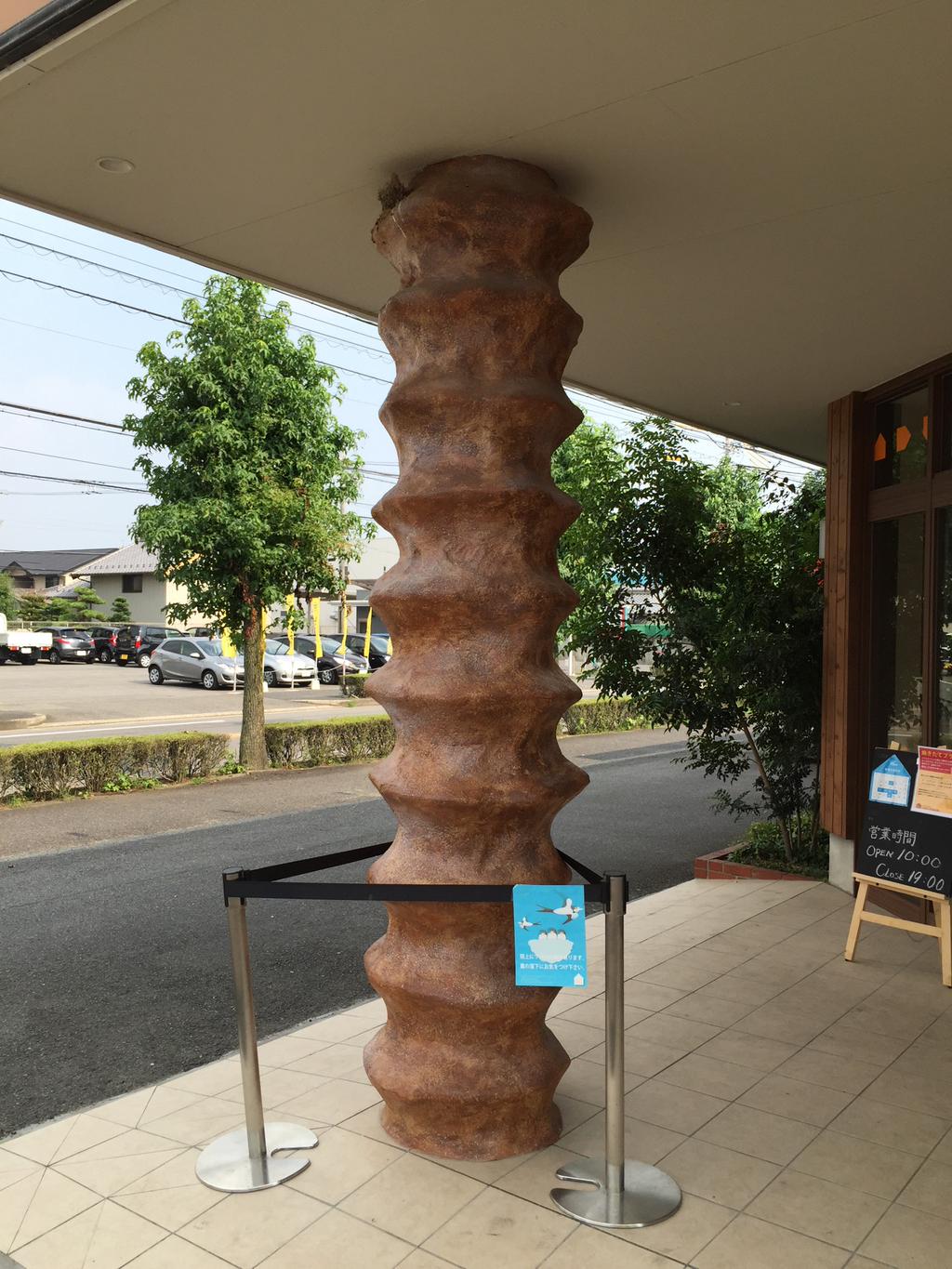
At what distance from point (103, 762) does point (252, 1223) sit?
9225 millimetres

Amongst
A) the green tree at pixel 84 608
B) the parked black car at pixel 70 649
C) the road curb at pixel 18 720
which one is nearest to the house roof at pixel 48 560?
the green tree at pixel 84 608

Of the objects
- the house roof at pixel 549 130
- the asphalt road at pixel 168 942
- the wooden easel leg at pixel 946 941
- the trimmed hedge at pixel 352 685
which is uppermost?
the house roof at pixel 549 130

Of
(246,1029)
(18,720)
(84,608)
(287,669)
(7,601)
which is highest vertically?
(7,601)

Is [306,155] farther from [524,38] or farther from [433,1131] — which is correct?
[433,1131]

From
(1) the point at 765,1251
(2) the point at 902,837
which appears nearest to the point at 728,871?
(2) the point at 902,837

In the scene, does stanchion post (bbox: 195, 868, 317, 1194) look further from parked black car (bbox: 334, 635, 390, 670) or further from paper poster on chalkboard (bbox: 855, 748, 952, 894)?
parked black car (bbox: 334, 635, 390, 670)

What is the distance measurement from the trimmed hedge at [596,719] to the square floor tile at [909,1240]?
615 inches

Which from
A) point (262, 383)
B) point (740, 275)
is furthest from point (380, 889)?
point (262, 383)

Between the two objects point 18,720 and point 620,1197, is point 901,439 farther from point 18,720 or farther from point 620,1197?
point 18,720

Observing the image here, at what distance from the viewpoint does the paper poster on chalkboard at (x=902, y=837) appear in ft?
17.3

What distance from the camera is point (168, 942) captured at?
6.37 m

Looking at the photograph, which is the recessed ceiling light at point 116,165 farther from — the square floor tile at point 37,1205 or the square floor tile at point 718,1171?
the square floor tile at point 718,1171

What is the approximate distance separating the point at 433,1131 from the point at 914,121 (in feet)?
11.6

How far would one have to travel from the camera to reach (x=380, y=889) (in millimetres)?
3234
